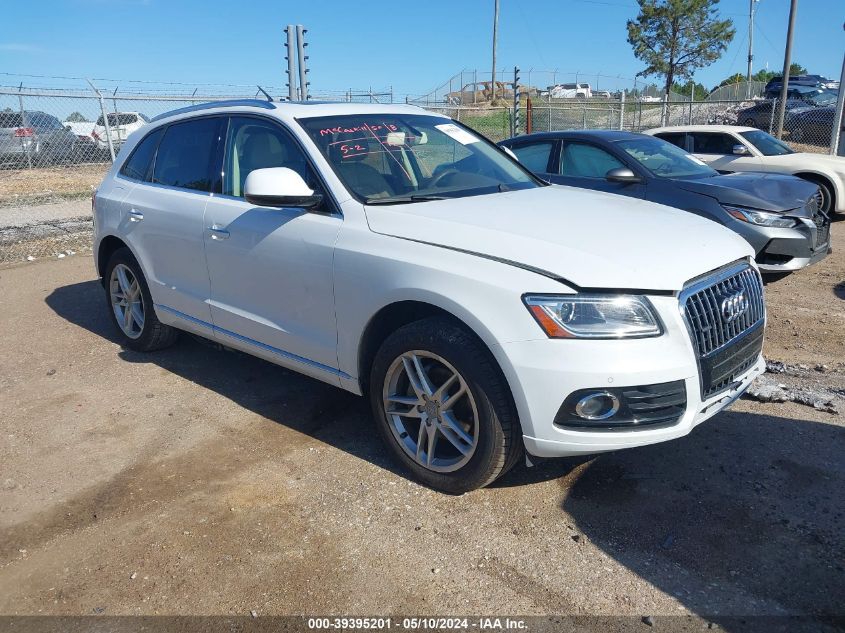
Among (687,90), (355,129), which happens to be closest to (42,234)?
(355,129)

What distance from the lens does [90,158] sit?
42.5ft

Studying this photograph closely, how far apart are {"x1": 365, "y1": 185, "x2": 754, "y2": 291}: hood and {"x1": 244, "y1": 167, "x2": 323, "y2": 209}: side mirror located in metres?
0.34

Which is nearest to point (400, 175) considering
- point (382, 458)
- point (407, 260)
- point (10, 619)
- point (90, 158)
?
point (407, 260)

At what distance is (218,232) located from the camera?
4168 millimetres

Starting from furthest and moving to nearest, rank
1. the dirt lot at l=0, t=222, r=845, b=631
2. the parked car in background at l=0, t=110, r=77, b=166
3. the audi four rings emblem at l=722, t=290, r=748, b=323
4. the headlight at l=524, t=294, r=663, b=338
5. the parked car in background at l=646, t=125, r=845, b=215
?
the parked car in background at l=0, t=110, r=77, b=166
the parked car in background at l=646, t=125, r=845, b=215
the audi four rings emblem at l=722, t=290, r=748, b=323
the headlight at l=524, t=294, r=663, b=338
the dirt lot at l=0, t=222, r=845, b=631

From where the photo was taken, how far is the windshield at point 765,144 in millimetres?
10594

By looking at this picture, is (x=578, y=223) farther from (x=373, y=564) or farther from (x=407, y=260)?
(x=373, y=564)

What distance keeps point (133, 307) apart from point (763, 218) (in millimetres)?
5451

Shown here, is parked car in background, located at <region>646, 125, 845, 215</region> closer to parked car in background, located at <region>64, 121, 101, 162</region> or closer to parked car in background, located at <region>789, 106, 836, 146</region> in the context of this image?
parked car in background, located at <region>64, 121, 101, 162</region>

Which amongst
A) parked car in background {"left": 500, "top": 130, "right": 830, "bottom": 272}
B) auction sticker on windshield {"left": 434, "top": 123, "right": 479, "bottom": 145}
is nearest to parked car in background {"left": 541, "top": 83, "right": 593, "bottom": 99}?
parked car in background {"left": 500, "top": 130, "right": 830, "bottom": 272}

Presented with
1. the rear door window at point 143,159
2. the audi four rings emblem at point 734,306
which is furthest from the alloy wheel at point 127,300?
the audi four rings emblem at point 734,306

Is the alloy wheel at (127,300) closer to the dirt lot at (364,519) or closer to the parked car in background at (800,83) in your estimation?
the dirt lot at (364,519)

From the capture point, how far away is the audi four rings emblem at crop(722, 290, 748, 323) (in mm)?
3102

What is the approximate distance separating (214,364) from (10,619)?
8.95 feet
